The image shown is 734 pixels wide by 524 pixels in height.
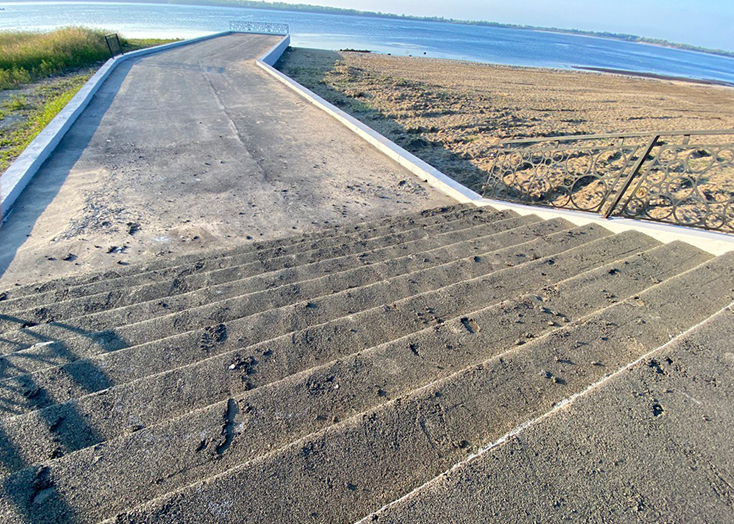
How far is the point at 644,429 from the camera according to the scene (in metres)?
1.57

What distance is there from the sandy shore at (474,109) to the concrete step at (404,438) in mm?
6109

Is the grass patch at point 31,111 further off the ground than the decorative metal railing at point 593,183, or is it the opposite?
the decorative metal railing at point 593,183

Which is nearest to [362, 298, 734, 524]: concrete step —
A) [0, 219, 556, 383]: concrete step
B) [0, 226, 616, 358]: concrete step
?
[0, 226, 616, 358]: concrete step

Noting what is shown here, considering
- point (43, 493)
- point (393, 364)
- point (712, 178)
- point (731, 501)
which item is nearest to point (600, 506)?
point (731, 501)

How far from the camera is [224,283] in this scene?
3424 mm

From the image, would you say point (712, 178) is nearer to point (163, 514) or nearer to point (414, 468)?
point (414, 468)

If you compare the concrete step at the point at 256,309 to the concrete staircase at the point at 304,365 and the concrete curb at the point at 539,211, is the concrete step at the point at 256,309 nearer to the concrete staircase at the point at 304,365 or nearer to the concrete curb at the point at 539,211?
the concrete staircase at the point at 304,365

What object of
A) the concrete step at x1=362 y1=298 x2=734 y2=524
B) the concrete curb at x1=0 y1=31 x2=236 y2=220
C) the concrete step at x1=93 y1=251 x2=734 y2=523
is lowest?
the concrete curb at x1=0 y1=31 x2=236 y2=220

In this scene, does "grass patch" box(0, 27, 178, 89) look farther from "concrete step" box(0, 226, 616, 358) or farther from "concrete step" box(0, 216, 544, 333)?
"concrete step" box(0, 226, 616, 358)

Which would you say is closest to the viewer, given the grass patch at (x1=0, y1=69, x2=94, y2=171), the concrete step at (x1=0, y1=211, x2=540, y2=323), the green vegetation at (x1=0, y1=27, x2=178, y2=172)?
the concrete step at (x1=0, y1=211, x2=540, y2=323)

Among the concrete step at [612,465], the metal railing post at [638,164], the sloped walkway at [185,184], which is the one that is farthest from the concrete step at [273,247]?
the concrete step at [612,465]

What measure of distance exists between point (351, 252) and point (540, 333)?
2229 millimetres

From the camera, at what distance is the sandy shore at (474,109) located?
1000 centimetres

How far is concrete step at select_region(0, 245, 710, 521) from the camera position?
1.46m
